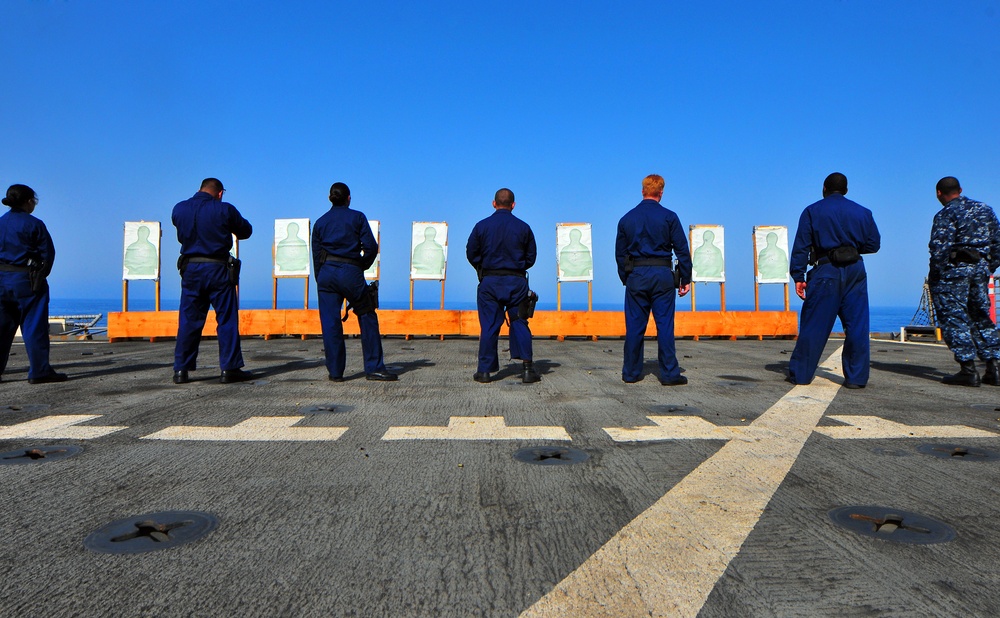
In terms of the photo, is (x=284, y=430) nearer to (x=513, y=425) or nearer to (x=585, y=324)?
(x=513, y=425)

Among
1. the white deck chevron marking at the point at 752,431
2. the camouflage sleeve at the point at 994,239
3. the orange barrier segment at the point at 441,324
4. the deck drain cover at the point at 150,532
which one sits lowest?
the white deck chevron marking at the point at 752,431

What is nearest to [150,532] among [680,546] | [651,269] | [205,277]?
[680,546]

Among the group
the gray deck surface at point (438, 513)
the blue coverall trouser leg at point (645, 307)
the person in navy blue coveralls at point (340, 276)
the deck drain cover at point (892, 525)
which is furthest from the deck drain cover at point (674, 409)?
the person in navy blue coveralls at point (340, 276)

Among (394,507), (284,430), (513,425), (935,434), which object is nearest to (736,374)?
(935,434)

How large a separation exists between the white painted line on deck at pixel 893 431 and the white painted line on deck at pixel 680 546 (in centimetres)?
62

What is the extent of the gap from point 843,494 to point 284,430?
2.91 m

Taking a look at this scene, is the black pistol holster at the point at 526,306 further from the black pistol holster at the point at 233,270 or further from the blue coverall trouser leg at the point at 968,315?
the blue coverall trouser leg at the point at 968,315

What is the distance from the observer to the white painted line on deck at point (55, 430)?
340 cm

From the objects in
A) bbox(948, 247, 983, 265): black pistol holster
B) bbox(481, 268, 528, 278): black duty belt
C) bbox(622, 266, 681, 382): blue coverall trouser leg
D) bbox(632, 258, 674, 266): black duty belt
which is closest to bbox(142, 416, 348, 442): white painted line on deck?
bbox(481, 268, 528, 278): black duty belt

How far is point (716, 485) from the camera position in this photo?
8.09 ft

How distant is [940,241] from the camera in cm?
633

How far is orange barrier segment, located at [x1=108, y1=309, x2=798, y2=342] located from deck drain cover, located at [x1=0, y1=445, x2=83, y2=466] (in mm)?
11290

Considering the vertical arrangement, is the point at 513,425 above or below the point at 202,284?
Result: below

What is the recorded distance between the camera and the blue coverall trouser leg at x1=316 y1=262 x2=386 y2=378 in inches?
240
